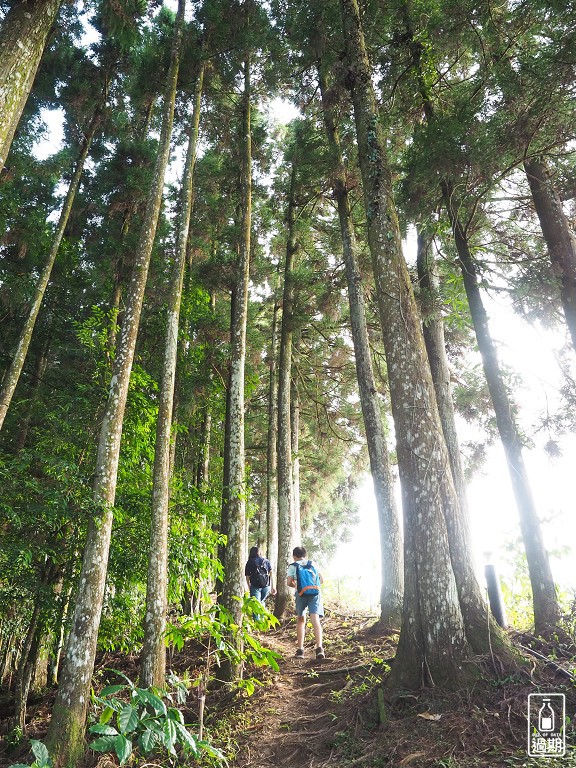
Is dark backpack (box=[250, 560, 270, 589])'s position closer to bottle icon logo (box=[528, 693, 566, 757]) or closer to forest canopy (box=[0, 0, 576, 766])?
forest canopy (box=[0, 0, 576, 766])

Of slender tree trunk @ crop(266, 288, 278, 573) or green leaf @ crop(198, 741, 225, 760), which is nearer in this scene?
green leaf @ crop(198, 741, 225, 760)

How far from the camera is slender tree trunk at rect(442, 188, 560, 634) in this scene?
16.9ft

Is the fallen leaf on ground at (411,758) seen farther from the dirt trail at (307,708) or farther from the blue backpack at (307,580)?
the blue backpack at (307,580)

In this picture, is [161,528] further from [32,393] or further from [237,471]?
[32,393]

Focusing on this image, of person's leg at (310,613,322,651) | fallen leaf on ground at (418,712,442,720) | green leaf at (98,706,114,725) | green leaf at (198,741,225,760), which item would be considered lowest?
fallen leaf on ground at (418,712,442,720)

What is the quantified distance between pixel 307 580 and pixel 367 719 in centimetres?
321

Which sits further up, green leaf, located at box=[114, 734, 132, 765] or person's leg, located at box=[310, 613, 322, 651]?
person's leg, located at box=[310, 613, 322, 651]

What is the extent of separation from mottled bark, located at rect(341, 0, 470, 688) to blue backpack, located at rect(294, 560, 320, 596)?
310cm

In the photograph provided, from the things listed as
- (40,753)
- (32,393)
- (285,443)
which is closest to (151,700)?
(40,753)

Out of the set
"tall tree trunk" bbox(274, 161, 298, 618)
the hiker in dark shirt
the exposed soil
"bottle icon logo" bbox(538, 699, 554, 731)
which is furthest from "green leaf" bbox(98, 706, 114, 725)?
"tall tree trunk" bbox(274, 161, 298, 618)

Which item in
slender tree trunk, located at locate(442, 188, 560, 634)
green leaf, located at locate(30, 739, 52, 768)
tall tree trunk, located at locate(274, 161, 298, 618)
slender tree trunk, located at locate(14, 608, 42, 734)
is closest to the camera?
green leaf, located at locate(30, 739, 52, 768)

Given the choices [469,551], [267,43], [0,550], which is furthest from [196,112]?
[469,551]

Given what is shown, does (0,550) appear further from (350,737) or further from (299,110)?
(299,110)

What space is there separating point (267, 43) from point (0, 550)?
11158 millimetres
